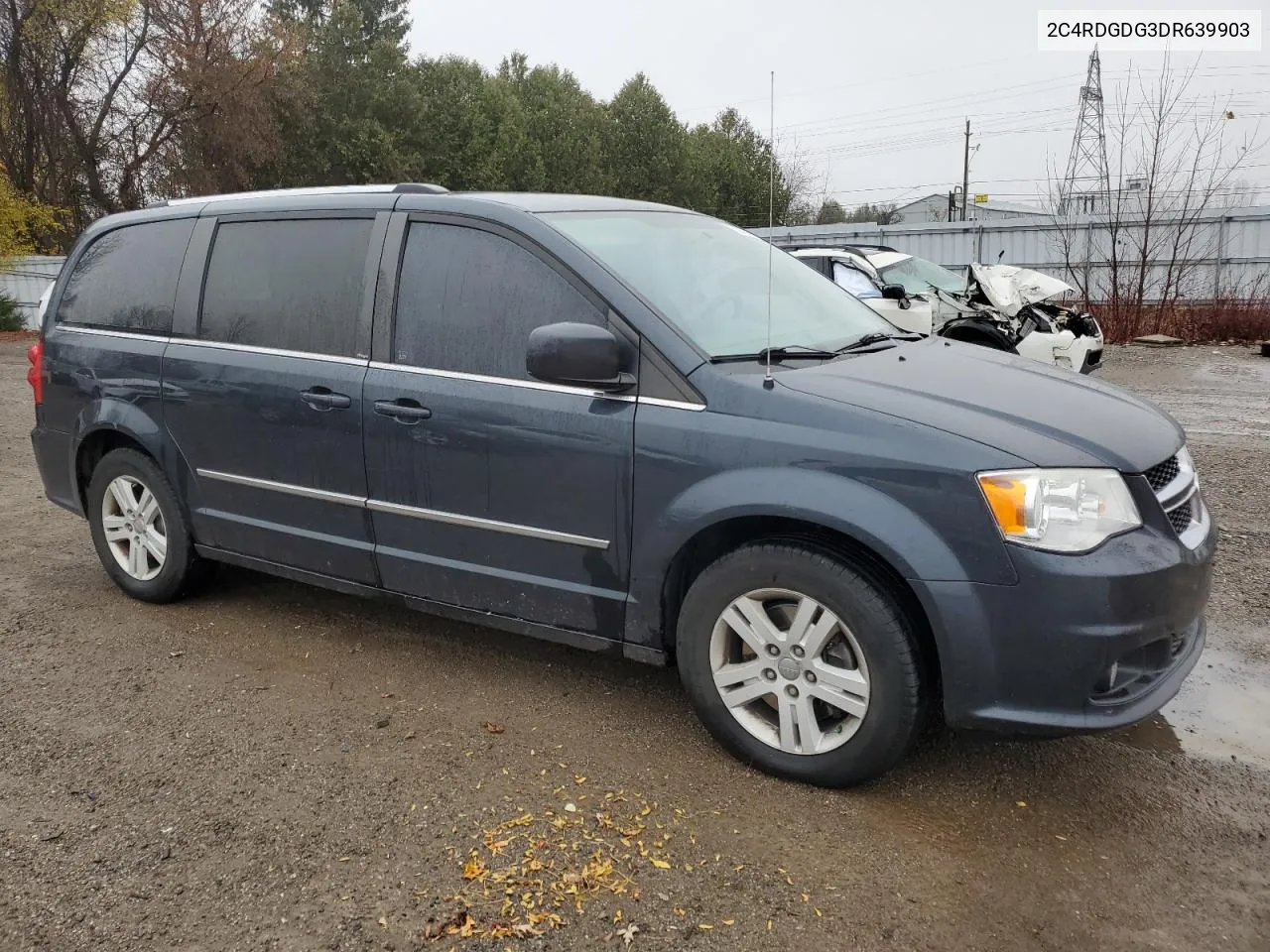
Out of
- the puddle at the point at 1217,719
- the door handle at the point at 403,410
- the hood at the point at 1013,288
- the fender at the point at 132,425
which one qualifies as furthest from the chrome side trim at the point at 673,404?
the hood at the point at 1013,288

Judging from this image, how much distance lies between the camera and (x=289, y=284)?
4113mm

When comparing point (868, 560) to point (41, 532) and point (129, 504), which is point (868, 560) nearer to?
point (129, 504)

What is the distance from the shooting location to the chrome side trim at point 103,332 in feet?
14.8

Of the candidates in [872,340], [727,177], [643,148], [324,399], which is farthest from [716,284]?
[727,177]

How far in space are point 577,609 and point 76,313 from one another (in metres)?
3.13

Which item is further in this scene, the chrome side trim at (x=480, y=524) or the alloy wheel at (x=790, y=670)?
the chrome side trim at (x=480, y=524)

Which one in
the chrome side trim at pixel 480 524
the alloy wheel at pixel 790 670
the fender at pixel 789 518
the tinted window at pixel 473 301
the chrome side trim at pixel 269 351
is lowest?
the alloy wheel at pixel 790 670

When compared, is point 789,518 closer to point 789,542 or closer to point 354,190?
point 789,542

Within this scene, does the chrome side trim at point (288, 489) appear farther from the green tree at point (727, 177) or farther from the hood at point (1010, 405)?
the green tree at point (727, 177)

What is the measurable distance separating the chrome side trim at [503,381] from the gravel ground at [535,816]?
1.16 meters

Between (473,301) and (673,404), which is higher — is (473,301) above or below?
above

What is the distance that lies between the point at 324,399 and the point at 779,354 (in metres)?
1.75

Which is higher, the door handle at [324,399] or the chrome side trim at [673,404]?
the chrome side trim at [673,404]

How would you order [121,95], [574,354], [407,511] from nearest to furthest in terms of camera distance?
[574,354] → [407,511] → [121,95]
